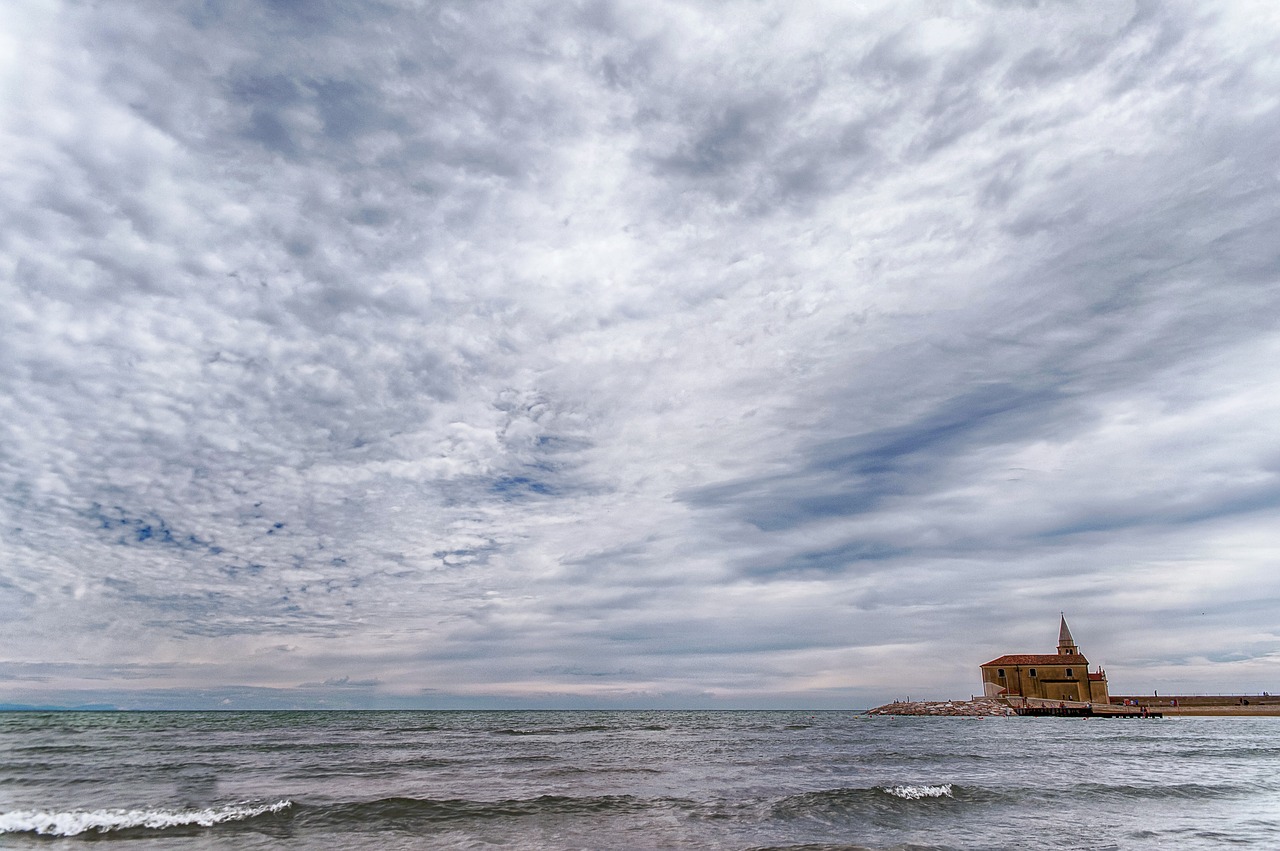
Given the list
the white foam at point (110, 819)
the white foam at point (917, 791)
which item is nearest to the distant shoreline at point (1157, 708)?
the white foam at point (917, 791)

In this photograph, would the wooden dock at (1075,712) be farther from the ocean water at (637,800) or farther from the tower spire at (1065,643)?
the ocean water at (637,800)

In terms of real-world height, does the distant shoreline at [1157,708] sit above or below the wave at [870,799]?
below

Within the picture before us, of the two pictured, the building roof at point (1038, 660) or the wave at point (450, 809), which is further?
the building roof at point (1038, 660)

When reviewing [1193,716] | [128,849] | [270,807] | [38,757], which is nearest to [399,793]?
[270,807]

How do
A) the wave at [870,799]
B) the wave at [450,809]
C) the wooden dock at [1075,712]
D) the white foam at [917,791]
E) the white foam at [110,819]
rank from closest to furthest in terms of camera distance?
the white foam at [110,819], the wave at [450,809], the wave at [870,799], the white foam at [917,791], the wooden dock at [1075,712]

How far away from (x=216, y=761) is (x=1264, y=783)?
52247mm

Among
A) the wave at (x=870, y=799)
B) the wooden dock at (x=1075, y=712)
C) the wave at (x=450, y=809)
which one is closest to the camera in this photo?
the wave at (x=450, y=809)

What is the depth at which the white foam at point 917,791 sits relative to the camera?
2622 cm

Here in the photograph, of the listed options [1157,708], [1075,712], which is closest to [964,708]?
[1075,712]

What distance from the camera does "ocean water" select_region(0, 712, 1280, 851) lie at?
1936 centimetres

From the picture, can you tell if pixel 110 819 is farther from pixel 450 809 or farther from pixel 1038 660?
pixel 1038 660

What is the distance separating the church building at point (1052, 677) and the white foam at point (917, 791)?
363 ft

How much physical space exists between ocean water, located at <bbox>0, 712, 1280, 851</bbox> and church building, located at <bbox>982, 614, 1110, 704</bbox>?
82.4m

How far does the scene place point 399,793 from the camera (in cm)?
2669
